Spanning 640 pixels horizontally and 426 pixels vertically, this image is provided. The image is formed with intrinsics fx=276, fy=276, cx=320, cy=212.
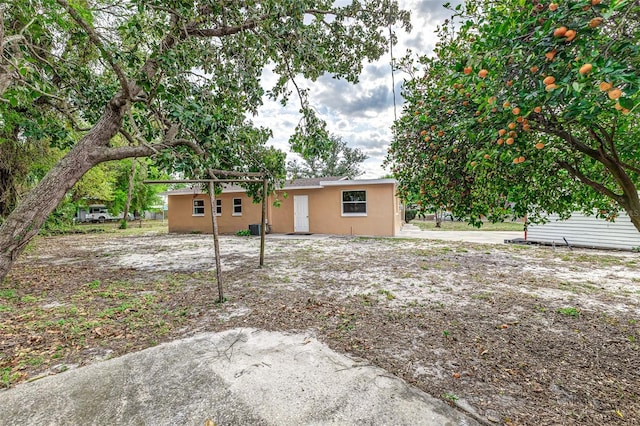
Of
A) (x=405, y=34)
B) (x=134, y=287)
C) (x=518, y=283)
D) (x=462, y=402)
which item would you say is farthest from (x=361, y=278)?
(x=405, y=34)

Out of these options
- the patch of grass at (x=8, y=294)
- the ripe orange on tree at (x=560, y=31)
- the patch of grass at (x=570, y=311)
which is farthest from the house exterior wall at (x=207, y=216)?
the ripe orange on tree at (x=560, y=31)

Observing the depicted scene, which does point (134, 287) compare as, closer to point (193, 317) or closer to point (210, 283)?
point (210, 283)

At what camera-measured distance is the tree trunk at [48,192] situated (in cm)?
466

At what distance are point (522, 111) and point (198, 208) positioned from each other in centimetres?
1654

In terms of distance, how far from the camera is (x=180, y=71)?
14.3 feet

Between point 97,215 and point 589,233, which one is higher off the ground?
point 97,215

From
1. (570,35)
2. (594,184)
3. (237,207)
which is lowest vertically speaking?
(594,184)

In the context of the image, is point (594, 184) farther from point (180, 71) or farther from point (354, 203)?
point (354, 203)

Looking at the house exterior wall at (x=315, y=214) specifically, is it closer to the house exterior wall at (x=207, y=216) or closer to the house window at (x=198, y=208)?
the house exterior wall at (x=207, y=216)

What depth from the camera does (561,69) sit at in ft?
5.37

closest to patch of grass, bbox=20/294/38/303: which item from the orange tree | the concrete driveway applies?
the orange tree

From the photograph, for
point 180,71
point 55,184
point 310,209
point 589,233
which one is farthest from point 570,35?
point 310,209

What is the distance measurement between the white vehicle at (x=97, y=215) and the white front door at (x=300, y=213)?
2359 centimetres

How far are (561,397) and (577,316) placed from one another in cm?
220
